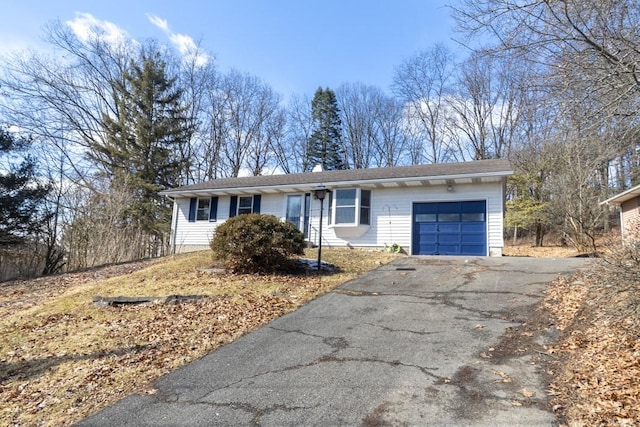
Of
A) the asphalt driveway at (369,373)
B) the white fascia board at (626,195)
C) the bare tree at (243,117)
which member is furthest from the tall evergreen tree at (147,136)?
the white fascia board at (626,195)

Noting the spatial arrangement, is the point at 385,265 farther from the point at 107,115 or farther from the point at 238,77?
the point at 238,77

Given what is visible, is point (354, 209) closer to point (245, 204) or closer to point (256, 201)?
point (256, 201)

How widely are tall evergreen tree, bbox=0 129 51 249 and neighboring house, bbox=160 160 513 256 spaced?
19.0 ft

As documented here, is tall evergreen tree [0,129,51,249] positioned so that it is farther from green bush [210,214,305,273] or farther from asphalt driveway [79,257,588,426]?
asphalt driveway [79,257,588,426]

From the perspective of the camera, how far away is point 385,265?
1047cm

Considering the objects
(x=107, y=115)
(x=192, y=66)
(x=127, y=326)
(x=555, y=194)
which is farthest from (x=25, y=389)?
(x=192, y=66)

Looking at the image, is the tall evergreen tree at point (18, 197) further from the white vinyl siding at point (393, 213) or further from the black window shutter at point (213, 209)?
the white vinyl siding at point (393, 213)

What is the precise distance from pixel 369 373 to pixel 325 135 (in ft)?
101

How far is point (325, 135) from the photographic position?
33406mm

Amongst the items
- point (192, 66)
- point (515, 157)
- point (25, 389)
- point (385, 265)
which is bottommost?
point (25, 389)

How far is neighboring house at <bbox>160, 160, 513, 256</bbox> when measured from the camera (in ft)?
42.3

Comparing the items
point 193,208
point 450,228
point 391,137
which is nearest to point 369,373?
point 450,228

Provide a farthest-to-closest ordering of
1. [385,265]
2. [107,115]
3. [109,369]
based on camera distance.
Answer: [107,115] → [385,265] → [109,369]

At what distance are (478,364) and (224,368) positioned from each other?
2742 millimetres
